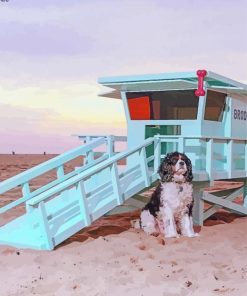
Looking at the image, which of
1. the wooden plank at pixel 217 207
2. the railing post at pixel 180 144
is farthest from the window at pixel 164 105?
the wooden plank at pixel 217 207

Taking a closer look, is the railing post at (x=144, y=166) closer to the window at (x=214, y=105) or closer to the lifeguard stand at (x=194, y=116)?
the lifeguard stand at (x=194, y=116)

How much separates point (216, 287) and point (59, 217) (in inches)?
124

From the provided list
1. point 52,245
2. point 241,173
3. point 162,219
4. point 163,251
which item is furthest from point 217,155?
point 52,245

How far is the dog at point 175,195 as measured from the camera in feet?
32.7

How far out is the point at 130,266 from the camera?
8461 mm

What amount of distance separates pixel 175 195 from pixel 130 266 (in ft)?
6.34

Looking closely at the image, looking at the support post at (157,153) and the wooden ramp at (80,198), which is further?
the support post at (157,153)

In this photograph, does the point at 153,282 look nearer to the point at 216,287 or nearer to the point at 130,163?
the point at 216,287

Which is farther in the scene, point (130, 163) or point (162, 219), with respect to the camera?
point (130, 163)

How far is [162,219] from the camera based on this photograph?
10.2m

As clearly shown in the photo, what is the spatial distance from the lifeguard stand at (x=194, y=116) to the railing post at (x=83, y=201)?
2.16m

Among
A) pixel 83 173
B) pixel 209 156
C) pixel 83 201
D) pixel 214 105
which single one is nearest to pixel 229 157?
pixel 209 156

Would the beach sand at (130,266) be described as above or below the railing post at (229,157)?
below

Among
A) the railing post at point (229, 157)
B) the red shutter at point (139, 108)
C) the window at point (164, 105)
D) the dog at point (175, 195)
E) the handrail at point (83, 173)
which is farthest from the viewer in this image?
the red shutter at point (139, 108)
